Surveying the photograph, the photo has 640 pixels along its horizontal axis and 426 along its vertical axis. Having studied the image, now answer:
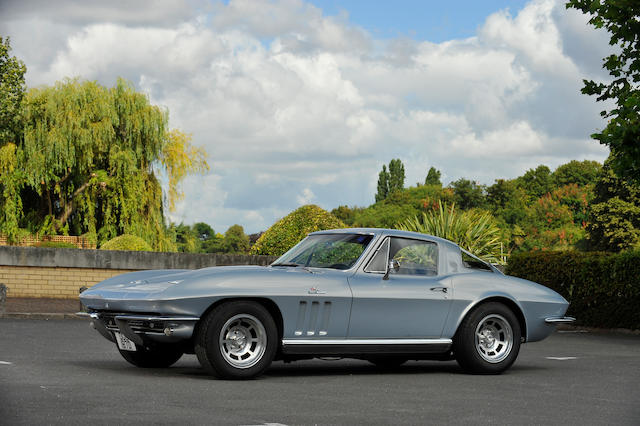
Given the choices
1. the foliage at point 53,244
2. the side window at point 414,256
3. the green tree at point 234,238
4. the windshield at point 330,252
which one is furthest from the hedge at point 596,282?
the green tree at point 234,238

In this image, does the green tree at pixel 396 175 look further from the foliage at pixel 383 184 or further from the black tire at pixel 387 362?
the black tire at pixel 387 362

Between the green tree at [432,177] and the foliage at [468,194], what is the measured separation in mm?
31283

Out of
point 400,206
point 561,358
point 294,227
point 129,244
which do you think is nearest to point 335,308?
point 561,358

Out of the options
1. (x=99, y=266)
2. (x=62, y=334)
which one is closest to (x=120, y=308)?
(x=62, y=334)

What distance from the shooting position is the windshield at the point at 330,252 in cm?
1038

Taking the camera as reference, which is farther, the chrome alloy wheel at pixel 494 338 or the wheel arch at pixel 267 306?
the chrome alloy wheel at pixel 494 338

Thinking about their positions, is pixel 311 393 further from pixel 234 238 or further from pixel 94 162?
pixel 234 238

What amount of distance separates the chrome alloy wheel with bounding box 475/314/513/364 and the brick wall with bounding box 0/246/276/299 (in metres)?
16.0

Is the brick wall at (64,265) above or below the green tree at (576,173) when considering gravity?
below

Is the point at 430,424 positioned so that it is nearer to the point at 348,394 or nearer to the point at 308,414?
the point at 308,414

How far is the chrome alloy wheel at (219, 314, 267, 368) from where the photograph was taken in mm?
9234

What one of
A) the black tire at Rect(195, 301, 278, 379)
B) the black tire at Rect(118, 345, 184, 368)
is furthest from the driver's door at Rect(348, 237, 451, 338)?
the black tire at Rect(118, 345, 184, 368)

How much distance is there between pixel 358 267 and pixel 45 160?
2824 centimetres

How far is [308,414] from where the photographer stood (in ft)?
23.7
